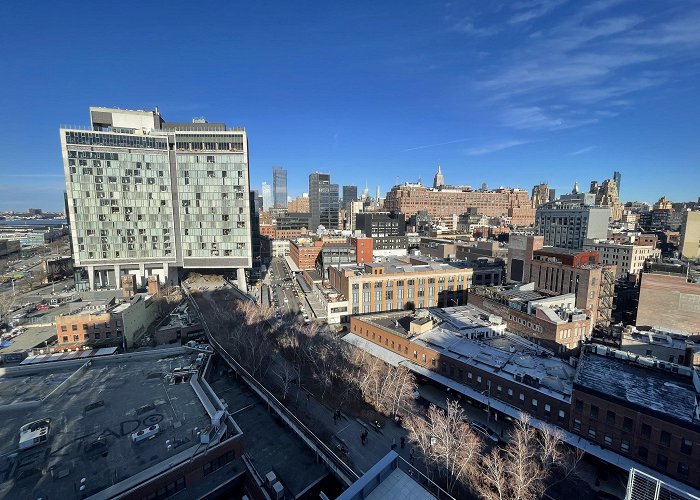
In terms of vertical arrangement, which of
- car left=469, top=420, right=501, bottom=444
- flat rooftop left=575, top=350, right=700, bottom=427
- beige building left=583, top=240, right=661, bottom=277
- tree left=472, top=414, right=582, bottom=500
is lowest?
car left=469, top=420, right=501, bottom=444

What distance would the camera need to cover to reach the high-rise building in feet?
300

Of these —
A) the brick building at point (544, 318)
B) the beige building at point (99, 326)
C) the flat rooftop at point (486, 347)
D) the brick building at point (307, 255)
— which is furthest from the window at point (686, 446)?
the brick building at point (307, 255)

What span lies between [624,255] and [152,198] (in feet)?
507

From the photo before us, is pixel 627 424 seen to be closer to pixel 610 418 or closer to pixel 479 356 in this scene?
pixel 610 418

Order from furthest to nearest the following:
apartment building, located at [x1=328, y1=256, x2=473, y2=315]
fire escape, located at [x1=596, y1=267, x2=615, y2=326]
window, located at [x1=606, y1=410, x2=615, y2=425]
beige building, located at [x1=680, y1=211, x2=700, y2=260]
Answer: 1. beige building, located at [x1=680, y1=211, x2=700, y2=260]
2. apartment building, located at [x1=328, y1=256, x2=473, y2=315]
3. fire escape, located at [x1=596, y1=267, x2=615, y2=326]
4. window, located at [x1=606, y1=410, x2=615, y2=425]

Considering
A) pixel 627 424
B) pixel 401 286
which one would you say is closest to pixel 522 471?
pixel 627 424

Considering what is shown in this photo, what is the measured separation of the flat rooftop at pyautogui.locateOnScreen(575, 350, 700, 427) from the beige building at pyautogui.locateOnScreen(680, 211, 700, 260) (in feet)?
388

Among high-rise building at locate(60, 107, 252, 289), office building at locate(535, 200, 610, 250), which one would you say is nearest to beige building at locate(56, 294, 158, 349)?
high-rise building at locate(60, 107, 252, 289)

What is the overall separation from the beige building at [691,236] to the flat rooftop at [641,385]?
118 meters

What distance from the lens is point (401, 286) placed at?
82812 mm

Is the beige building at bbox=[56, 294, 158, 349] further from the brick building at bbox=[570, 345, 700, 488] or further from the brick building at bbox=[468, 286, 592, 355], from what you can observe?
the brick building at bbox=[570, 345, 700, 488]

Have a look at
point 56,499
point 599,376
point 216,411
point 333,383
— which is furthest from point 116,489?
point 599,376

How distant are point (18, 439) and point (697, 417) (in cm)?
5977

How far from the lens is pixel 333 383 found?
48.9m
